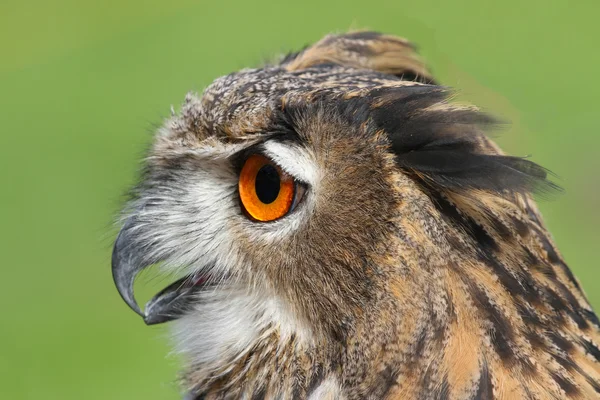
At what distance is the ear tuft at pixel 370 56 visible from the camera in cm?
252

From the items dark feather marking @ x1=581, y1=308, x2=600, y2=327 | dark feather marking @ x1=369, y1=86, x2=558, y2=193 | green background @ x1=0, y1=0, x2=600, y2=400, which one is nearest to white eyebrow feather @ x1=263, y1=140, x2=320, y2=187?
dark feather marking @ x1=369, y1=86, x2=558, y2=193

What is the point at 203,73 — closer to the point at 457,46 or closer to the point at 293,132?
the point at 457,46

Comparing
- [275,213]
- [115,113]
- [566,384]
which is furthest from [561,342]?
[115,113]

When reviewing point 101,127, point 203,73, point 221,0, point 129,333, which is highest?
point 221,0

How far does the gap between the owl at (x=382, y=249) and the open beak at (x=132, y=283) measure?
186mm

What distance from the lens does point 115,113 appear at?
9000 mm

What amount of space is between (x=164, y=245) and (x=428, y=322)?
0.74m

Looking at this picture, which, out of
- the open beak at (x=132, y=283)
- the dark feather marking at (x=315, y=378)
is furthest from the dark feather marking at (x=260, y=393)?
the open beak at (x=132, y=283)

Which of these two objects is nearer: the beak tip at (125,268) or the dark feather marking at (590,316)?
the dark feather marking at (590,316)

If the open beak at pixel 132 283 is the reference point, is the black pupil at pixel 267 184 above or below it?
above

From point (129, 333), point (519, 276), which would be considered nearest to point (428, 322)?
point (519, 276)

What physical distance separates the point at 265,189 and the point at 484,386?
649 mm

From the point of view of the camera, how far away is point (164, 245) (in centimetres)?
224

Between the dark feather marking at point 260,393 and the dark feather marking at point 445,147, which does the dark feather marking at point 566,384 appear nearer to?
the dark feather marking at point 445,147
